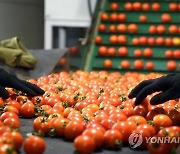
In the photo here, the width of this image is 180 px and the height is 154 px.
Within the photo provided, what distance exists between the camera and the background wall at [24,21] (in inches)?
343

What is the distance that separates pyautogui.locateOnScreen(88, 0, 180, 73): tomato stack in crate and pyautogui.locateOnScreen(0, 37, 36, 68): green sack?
1931 mm

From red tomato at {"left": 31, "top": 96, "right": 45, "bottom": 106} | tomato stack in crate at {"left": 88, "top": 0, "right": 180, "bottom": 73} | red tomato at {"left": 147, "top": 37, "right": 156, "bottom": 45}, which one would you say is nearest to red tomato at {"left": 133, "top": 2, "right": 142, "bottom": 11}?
tomato stack in crate at {"left": 88, "top": 0, "right": 180, "bottom": 73}

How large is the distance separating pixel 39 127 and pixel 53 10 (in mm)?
5526

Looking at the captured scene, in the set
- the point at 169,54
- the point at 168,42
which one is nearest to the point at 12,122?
the point at 169,54

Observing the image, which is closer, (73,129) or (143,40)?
(73,129)

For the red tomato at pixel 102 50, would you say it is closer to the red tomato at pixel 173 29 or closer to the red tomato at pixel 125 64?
the red tomato at pixel 125 64

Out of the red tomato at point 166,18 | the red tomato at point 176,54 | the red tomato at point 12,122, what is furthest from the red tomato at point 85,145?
the red tomato at point 166,18

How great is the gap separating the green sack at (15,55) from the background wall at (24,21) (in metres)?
3.36

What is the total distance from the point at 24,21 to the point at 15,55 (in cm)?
462

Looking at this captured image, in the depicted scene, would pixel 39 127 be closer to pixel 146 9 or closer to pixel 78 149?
pixel 78 149

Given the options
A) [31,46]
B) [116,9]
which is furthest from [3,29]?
[116,9]

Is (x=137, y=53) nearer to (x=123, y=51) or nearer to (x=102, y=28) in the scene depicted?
(x=123, y=51)

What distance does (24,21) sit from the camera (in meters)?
9.38

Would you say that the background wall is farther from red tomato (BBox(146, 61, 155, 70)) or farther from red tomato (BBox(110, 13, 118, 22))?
red tomato (BBox(146, 61, 155, 70))
